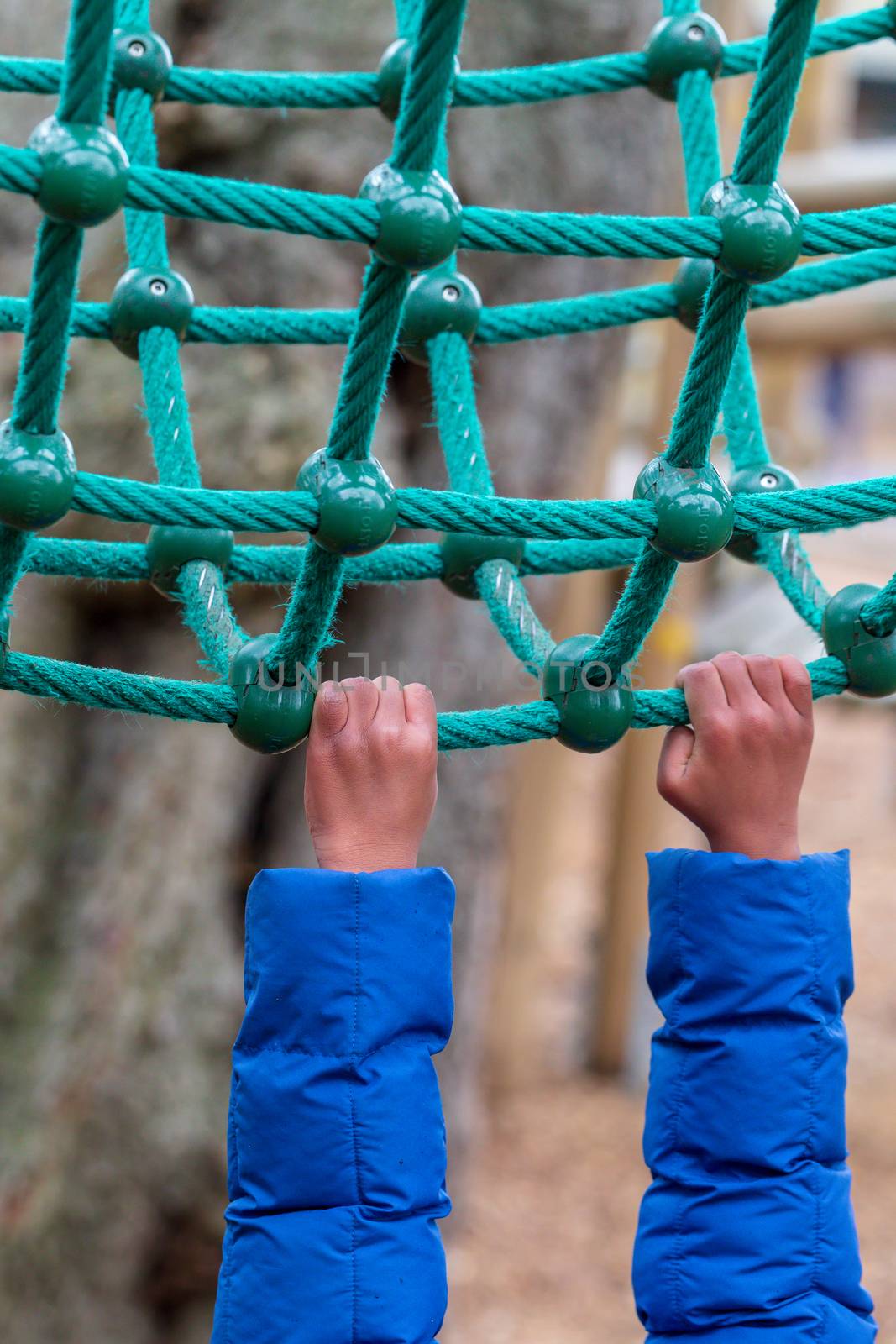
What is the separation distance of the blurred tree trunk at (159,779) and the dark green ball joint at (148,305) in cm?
49

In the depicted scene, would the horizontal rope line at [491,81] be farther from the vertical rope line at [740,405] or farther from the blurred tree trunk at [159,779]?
the blurred tree trunk at [159,779]

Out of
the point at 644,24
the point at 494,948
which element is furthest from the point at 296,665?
the point at 494,948

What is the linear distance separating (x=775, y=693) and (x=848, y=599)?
6 cm

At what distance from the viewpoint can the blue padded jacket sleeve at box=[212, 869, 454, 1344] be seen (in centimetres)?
52

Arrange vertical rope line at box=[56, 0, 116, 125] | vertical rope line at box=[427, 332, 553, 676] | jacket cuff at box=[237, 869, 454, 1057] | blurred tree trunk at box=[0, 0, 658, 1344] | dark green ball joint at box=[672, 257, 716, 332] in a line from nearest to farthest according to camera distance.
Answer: vertical rope line at box=[56, 0, 116, 125] < jacket cuff at box=[237, 869, 454, 1057] < vertical rope line at box=[427, 332, 553, 676] < dark green ball joint at box=[672, 257, 716, 332] < blurred tree trunk at box=[0, 0, 658, 1344]

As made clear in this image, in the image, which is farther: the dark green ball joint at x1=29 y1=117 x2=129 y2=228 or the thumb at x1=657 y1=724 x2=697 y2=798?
the thumb at x1=657 y1=724 x2=697 y2=798

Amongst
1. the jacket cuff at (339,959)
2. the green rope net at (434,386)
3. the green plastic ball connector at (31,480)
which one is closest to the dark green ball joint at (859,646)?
the green rope net at (434,386)

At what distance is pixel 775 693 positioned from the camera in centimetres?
59

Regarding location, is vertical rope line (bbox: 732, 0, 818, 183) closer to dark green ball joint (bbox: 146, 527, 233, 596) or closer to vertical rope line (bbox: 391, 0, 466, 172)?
vertical rope line (bbox: 391, 0, 466, 172)

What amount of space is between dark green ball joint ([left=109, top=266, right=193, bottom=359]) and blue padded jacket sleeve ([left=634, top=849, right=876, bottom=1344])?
37 centimetres

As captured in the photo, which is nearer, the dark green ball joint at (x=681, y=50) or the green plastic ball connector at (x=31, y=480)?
the green plastic ball connector at (x=31, y=480)

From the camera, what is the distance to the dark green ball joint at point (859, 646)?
1.96 ft

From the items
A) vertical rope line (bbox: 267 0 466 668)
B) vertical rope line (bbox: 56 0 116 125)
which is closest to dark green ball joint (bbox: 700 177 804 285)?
vertical rope line (bbox: 267 0 466 668)

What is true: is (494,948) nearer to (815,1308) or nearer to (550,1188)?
(550,1188)
